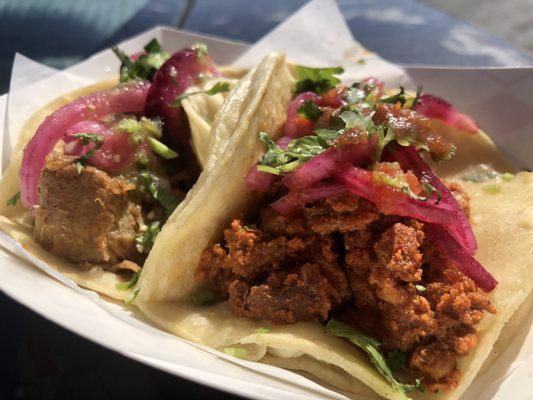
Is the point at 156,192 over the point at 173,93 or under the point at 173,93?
under

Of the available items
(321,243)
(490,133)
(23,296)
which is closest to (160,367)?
(23,296)

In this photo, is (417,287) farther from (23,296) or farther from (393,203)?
(23,296)

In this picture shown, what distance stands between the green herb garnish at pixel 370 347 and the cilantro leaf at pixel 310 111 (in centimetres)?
92

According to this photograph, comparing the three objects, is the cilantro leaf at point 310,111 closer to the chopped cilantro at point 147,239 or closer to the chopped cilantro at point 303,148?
the chopped cilantro at point 303,148

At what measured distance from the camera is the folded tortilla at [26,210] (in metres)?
2.37

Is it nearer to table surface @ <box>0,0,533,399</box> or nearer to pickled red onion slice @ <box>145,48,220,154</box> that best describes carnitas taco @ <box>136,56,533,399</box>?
pickled red onion slice @ <box>145,48,220,154</box>

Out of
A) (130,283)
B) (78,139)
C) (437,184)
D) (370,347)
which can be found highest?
(437,184)

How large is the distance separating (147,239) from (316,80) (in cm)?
115

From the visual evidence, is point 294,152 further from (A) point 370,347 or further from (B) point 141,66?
(B) point 141,66

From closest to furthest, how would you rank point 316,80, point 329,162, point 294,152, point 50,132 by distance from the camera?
1. point 329,162
2. point 294,152
3. point 50,132
4. point 316,80

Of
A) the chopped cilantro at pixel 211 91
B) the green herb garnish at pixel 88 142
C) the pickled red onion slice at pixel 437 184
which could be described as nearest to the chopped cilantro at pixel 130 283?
the green herb garnish at pixel 88 142

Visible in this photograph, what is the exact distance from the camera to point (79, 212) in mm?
2439

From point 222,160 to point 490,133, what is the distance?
5.76 ft

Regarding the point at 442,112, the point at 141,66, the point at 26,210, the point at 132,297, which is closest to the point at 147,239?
the point at 132,297
